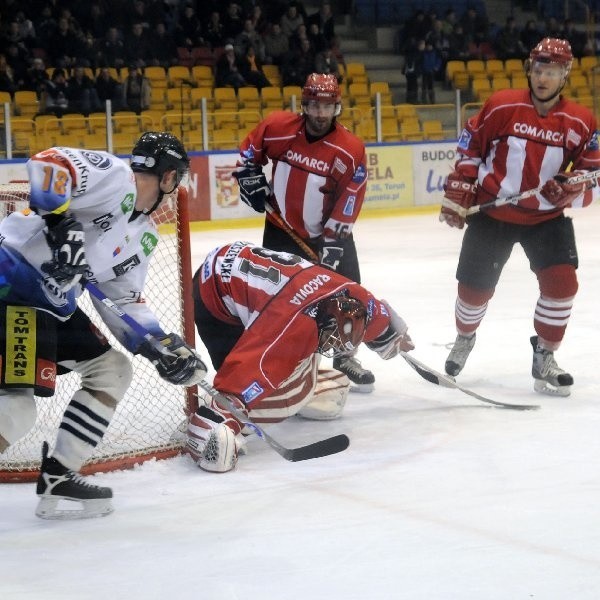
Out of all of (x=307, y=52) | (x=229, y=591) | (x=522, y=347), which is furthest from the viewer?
(x=307, y=52)

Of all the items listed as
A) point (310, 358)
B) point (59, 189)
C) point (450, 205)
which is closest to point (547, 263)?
point (450, 205)

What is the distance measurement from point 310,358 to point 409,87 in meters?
9.17

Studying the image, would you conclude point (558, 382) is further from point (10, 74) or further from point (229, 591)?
point (10, 74)

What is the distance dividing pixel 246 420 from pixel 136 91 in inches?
284

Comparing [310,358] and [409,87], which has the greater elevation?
[409,87]

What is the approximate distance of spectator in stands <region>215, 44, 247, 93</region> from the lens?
11.0m

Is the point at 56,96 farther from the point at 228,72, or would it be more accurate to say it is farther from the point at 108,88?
the point at 228,72

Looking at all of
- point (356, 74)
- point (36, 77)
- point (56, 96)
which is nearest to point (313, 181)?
point (56, 96)

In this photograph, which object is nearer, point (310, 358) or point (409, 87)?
point (310, 358)

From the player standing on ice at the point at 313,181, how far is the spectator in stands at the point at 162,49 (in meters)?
6.92

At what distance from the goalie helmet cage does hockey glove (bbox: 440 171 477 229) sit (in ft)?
3.16

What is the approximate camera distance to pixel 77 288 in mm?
2582

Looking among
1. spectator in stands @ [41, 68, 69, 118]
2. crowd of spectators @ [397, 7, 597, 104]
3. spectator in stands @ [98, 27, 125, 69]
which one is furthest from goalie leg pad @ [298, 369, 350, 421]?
crowd of spectators @ [397, 7, 597, 104]

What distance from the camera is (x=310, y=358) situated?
10.7 feet
